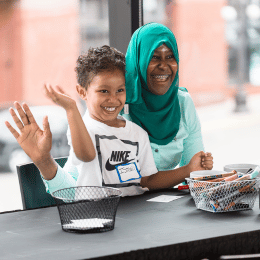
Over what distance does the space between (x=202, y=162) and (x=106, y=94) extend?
0.41 m

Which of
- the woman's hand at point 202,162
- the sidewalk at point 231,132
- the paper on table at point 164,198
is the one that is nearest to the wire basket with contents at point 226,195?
the paper on table at point 164,198

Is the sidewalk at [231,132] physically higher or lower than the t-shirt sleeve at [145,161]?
lower

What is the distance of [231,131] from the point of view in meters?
8.28

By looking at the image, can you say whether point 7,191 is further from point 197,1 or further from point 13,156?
point 197,1

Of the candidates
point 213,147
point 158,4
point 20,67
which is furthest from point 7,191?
point 213,147

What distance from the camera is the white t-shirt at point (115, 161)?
142 centimetres

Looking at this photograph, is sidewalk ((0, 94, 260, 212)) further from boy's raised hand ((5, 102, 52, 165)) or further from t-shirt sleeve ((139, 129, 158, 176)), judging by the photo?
boy's raised hand ((5, 102, 52, 165))

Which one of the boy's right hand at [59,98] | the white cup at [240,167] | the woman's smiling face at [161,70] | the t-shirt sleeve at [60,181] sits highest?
the woman's smiling face at [161,70]

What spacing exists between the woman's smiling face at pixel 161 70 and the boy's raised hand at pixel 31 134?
559mm

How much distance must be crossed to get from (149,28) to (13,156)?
9.36 ft

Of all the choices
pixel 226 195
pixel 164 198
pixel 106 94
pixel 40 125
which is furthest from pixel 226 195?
pixel 40 125

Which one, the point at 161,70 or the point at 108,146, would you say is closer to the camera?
the point at 108,146

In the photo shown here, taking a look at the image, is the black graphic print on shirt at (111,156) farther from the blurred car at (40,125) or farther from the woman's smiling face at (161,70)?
the blurred car at (40,125)

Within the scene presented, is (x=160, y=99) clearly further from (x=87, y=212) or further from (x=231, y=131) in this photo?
(x=231, y=131)
